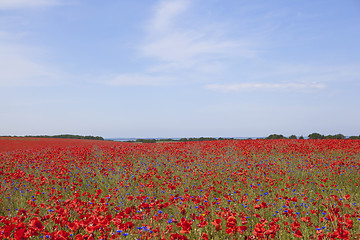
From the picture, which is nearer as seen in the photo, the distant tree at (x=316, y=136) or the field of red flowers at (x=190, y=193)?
the field of red flowers at (x=190, y=193)

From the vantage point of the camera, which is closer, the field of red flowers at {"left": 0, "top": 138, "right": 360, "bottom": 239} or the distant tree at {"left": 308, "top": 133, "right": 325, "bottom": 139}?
the field of red flowers at {"left": 0, "top": 138, "right": 360, "bottom": 239}

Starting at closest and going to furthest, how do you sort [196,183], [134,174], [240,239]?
[240,239] < [196,183] < [134,174]

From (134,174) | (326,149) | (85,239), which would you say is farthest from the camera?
(326,149)

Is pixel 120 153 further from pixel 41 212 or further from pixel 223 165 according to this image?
pixel 41 212

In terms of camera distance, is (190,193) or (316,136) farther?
(316,136)

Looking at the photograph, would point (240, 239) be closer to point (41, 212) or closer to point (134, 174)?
point (41, 212)

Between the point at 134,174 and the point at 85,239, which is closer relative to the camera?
the point at 85,239

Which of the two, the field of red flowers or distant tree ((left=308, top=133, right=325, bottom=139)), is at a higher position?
distant tree ((left=308, top=133, right=325, bottom=139))

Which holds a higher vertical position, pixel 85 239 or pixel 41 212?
pixel 85 239

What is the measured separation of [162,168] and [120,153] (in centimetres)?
406

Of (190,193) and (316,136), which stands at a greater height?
(316,136)

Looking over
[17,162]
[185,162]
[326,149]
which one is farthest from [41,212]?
[326,149]

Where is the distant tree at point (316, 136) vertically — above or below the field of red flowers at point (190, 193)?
above

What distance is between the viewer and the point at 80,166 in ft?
32.5
